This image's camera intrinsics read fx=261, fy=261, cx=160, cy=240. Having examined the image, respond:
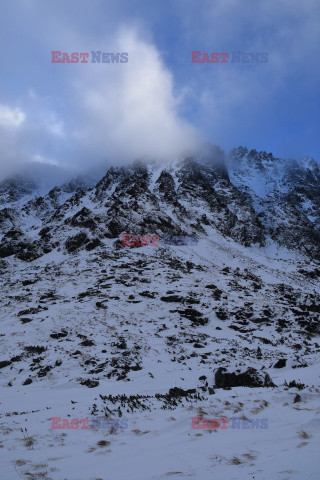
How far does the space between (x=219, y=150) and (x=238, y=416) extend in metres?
119

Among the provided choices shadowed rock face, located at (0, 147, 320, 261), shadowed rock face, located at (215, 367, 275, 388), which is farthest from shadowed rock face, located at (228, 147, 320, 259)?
shadowed rock face, located at (215, 367, 275, 388)

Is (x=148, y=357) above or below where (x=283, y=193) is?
below

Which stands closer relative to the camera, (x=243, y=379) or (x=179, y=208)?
(x=243, y=379)

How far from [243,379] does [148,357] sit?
4.69 meters

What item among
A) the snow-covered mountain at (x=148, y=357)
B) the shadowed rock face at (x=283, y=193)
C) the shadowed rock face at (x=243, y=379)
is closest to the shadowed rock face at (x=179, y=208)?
the shadowed rock face at (x=283, y=193)

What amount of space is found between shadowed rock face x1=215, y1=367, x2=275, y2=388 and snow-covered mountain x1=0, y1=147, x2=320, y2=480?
46 millimetres

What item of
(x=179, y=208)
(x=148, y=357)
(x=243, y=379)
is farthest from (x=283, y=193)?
(x=243, y=379)

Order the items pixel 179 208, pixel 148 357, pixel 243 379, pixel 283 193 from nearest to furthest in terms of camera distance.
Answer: pixel 243 379, pixel 148 357, pixel 179 208, pixel 283 193

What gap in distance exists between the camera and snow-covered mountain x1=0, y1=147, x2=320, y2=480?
4277mm

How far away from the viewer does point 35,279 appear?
26484 millimetres

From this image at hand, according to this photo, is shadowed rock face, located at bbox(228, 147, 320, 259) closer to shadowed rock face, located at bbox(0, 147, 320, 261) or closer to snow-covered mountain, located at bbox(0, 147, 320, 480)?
shadowed rock face, located at bbox(0, 147, 320, 261)

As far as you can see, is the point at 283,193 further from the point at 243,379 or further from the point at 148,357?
the point at 243,379

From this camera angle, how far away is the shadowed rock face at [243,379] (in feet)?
28.9

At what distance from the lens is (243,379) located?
9141mm
